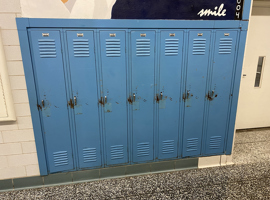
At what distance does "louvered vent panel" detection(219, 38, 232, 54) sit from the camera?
90.4 inches

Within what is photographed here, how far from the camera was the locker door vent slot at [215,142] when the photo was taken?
8.63 feet

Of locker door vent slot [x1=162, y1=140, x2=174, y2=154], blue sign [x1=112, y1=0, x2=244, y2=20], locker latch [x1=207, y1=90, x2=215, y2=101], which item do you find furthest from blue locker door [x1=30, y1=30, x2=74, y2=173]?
locker latch [x1=207, y1=90, x2=215, y2=101]

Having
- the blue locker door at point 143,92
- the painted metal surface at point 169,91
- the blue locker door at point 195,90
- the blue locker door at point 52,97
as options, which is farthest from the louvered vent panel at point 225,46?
the blue locker door at point 52,97

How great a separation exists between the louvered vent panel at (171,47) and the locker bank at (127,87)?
0.01 meters

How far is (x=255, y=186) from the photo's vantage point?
2.30m

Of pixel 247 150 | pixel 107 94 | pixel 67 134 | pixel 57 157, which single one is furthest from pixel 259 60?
pixel 57 157

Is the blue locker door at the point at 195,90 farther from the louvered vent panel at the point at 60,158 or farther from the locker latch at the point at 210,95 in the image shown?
the louvered vent panel at the point at 60,158

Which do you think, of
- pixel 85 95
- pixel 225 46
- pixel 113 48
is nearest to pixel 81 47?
pixel 113 48

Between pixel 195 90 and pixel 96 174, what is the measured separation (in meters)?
1.75

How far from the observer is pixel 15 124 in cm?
213

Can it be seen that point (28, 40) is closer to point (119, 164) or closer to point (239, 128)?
point (119, 164)

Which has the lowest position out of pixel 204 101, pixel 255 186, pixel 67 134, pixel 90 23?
pixel 255 186

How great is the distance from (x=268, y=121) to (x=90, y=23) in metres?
3.90

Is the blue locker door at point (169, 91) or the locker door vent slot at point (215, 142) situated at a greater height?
the blue locker door at point (169, 91)
